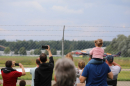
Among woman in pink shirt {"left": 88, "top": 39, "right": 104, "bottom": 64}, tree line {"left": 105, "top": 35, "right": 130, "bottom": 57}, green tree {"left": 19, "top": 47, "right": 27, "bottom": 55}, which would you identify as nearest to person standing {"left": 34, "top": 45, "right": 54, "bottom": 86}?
woman in pink shirt {"left": 88, "top": 39, "right": 104, "bottom": 64}

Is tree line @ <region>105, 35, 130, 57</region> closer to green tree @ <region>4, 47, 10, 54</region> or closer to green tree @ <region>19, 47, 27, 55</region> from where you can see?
green tree @ <region>19, 47, 27, 55</region>

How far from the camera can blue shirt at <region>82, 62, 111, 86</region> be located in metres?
3.41

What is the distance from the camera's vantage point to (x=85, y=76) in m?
3.45

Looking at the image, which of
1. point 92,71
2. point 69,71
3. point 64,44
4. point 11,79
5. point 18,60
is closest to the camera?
point 69,71

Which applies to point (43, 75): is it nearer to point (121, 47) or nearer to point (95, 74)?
point (95, 74)

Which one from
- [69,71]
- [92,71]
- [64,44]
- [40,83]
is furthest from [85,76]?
[64,44]

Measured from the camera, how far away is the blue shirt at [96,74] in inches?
134

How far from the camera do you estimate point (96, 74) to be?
11.1 feet

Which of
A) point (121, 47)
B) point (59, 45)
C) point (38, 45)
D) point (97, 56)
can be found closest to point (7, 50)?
point (38, 45)

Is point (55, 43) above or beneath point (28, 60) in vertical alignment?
above

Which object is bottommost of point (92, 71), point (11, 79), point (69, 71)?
point (11, 79)

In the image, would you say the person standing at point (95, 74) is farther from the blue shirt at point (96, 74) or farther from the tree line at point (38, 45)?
the tree line at point (38, 45)

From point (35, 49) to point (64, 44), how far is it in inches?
42.6

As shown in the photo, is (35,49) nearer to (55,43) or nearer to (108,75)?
(55,43)
